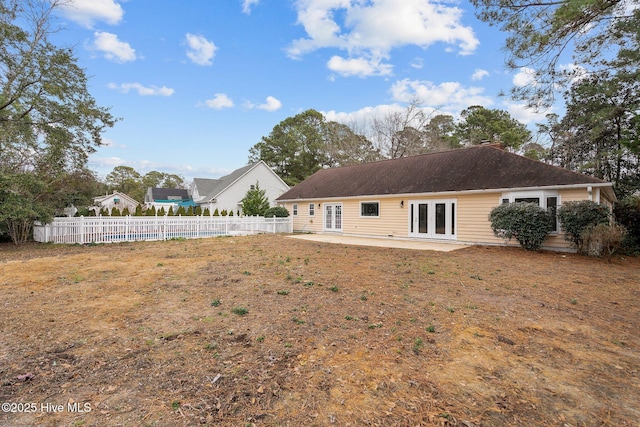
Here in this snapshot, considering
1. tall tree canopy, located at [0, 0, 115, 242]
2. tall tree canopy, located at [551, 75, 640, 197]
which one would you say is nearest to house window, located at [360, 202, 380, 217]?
tall tree canopy, located at [551, 75, 640, 197]

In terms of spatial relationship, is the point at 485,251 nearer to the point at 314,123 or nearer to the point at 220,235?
the point at 220,235

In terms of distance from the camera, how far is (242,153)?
134ft

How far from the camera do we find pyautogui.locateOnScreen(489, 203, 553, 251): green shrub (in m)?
10.0

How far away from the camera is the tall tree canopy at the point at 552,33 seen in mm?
7391

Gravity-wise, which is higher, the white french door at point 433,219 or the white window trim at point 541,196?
the white window trim at point 541,196

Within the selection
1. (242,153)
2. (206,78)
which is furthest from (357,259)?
(242,153)

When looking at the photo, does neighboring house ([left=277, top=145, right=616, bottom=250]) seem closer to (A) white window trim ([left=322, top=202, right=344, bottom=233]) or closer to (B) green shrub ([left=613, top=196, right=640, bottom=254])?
(A) white window trim ([left=322, top=202, right=344, bottom=233])

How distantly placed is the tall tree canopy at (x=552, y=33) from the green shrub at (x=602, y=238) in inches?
159

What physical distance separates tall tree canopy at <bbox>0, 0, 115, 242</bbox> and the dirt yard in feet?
22.1

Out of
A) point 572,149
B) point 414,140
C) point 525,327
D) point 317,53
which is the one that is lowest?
point 525,327

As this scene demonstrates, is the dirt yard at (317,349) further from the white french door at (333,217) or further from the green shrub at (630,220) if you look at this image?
the white french door at (333,217)

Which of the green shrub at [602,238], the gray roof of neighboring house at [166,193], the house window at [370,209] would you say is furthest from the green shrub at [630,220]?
the gray roof of neighboring house at [166,193]

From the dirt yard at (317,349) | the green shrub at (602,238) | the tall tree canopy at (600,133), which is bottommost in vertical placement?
the dirt yard at (317,349)

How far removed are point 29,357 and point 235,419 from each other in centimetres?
254
